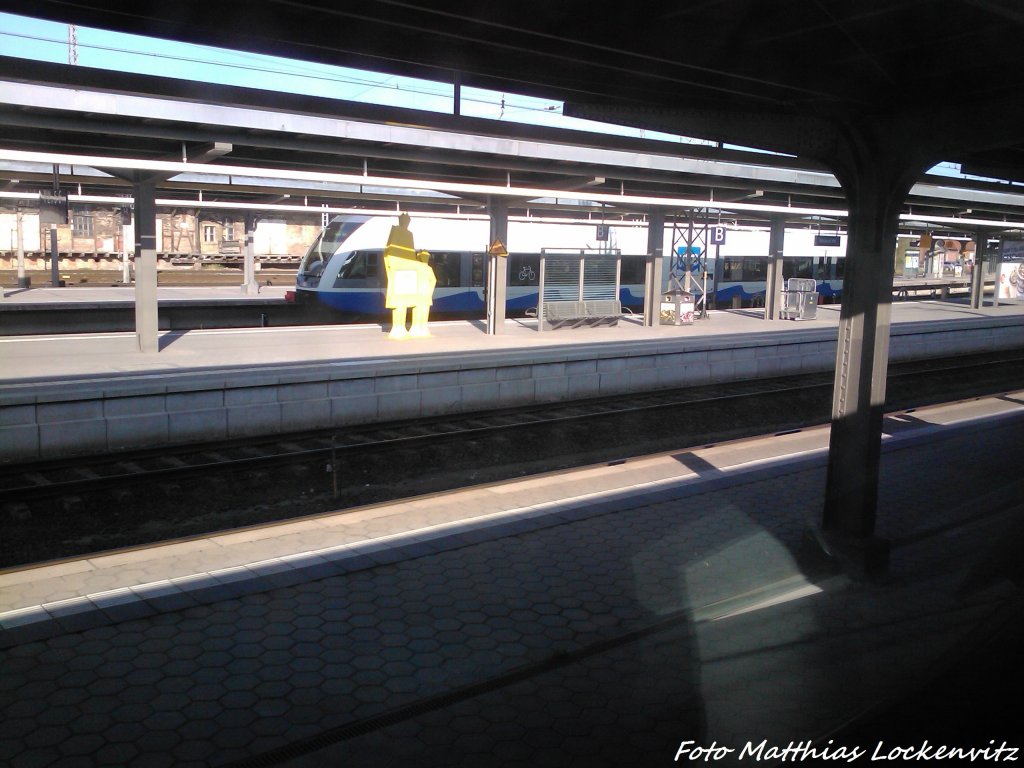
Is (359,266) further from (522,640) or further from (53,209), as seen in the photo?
(522,640)

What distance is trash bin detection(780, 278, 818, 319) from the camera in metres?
25.5

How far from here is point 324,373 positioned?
1147cm

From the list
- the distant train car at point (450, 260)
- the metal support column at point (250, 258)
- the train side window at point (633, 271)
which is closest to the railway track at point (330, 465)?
the distant train car at point (450, 260)

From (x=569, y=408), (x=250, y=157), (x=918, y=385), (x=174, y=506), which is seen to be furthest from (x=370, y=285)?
(x=174, y=506)

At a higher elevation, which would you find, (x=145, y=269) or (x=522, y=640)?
(x=145, y=269)

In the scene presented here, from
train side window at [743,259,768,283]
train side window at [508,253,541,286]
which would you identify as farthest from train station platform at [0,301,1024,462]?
train side window at [743,259,768,283]

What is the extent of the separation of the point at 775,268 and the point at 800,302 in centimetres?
123

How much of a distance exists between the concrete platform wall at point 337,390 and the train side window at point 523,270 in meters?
7.55

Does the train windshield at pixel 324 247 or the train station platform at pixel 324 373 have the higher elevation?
the train windshield at pixel 324 247

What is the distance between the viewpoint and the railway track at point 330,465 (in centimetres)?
759

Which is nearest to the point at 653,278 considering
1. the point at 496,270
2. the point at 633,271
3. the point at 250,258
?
the point at 633,271

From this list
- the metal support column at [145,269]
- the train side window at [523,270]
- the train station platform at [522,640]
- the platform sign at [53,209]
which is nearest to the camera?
the train station platform at [522,640]

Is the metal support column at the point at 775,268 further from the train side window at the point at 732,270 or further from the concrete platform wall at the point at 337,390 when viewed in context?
the concrete platform wall at the point at 337,390

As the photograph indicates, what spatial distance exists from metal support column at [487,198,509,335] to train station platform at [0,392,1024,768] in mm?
11564
